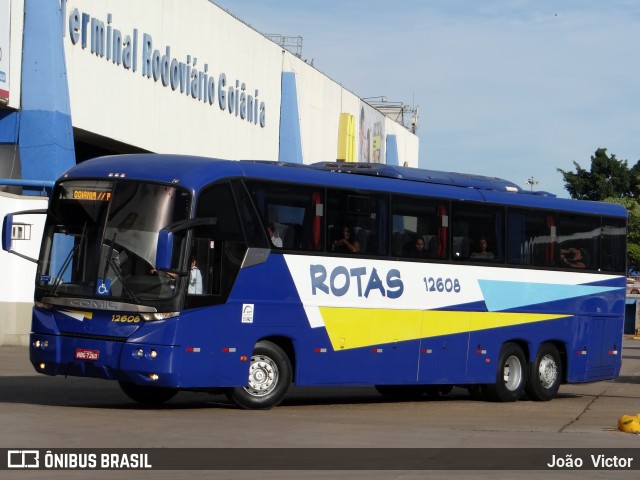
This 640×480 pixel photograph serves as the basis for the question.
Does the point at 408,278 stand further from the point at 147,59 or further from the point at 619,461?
the point at 147,59

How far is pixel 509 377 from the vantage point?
22.0m

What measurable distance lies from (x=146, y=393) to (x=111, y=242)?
291cm

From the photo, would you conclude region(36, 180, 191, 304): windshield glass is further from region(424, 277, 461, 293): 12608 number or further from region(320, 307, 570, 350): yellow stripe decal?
region(424, 277, 461, 293): 12608 number

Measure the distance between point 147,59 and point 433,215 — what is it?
20.5m

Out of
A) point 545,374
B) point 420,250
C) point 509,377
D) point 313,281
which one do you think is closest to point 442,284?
point 420,250

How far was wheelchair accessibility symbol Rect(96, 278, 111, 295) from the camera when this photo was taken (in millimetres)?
16484

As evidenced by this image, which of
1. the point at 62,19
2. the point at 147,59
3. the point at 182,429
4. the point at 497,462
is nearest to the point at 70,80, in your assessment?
the point at 62,19

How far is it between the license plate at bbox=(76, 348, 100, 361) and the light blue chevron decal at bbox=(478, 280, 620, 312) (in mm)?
6934

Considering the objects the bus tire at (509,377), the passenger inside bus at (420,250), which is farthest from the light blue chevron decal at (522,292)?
the passenger inside bus at (420,250)

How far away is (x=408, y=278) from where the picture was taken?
19922 mm

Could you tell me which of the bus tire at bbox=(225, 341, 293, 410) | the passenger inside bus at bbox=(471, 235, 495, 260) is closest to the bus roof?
the passenger inside bus at bbox=(471, 235, 495, 260)

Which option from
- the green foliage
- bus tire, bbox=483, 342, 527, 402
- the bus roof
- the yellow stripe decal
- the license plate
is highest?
the green foliage

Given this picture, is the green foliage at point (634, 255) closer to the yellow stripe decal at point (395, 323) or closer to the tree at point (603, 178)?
the tree at point (603, 178)

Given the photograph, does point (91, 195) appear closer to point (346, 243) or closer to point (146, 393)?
point (146, 393)
